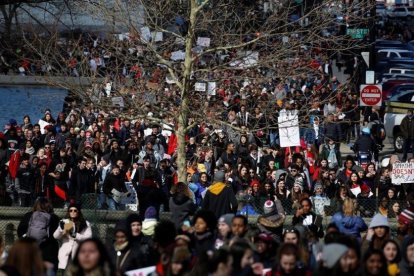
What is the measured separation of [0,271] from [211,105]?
11589mm

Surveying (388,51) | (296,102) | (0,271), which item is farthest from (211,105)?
(388,51)

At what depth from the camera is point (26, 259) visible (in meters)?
11.1

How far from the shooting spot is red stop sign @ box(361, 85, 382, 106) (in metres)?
31.2

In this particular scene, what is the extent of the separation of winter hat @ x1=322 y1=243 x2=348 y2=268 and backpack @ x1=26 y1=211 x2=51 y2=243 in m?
5.23

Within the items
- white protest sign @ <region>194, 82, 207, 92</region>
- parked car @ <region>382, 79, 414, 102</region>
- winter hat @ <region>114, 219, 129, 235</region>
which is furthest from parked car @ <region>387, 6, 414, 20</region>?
winter hat @ <region>114, 219, 129, 235</region>

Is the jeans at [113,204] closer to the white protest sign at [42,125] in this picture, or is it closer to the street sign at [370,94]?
the white protest sign at [42,125]

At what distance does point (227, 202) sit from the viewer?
59.1 ft

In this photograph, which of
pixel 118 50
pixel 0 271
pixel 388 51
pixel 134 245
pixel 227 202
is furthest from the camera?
pixel 388 51

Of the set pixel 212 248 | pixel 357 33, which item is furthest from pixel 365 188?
pixel 212 248

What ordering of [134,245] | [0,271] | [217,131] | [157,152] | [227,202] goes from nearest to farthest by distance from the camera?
[0,271]
[134,245]
[227,202]
[217,131]
[157,152]

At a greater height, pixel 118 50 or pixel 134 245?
pixel 118 50

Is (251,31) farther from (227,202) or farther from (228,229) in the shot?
(228,229)

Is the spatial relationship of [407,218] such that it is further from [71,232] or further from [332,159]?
[332,159]

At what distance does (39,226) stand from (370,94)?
16.3 metres
